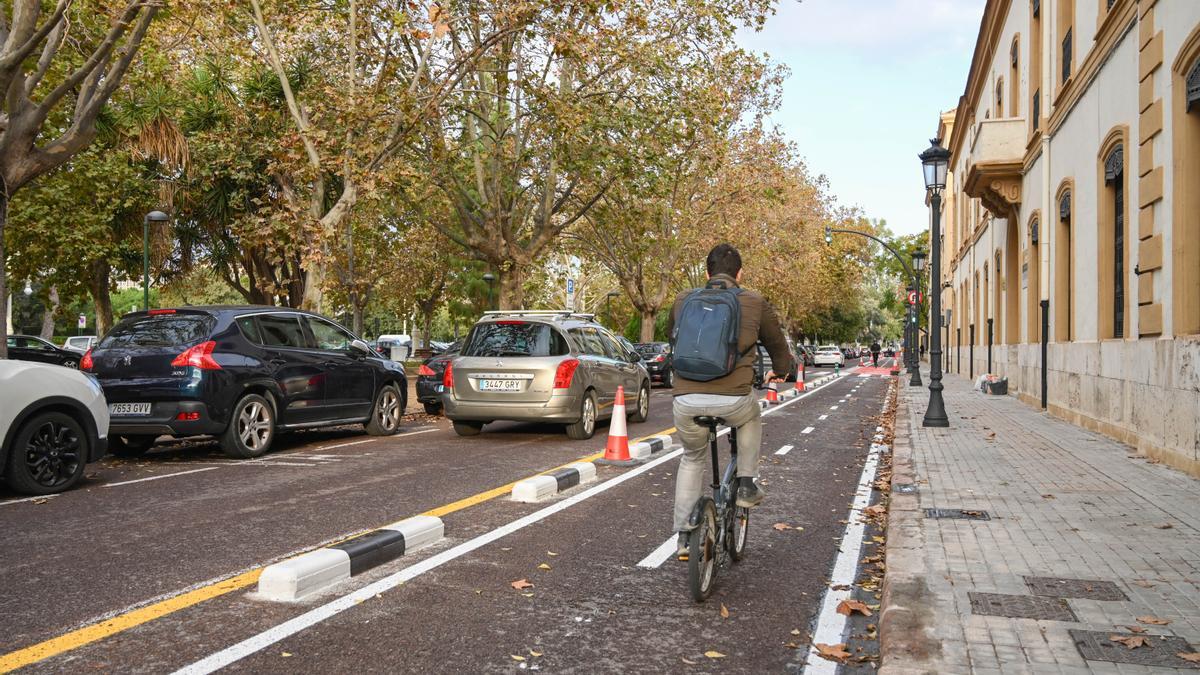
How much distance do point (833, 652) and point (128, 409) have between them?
8371mm

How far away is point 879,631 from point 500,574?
6.84 ft

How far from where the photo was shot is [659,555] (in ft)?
19.1

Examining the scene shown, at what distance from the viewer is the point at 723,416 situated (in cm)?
487

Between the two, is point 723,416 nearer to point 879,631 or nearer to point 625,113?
point 879,631

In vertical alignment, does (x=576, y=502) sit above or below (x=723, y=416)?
below

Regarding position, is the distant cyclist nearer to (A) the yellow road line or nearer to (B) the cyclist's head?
(B) the cyclist's head

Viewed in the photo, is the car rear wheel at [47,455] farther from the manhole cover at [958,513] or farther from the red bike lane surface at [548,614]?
the manhole cover at [958,513]

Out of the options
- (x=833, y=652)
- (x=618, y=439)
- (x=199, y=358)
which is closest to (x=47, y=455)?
(x=199, y=358)

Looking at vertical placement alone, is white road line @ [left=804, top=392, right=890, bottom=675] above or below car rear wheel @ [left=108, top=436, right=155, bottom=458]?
below

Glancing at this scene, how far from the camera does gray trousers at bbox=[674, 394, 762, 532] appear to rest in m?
4.84

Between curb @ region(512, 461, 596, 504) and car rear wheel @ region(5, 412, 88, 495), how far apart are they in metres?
3.79

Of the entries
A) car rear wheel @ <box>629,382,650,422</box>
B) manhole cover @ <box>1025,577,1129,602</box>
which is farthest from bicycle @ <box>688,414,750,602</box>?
car rear wheel @ <box>629,382,650,422</box>

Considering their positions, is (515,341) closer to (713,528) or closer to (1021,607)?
(713,528)

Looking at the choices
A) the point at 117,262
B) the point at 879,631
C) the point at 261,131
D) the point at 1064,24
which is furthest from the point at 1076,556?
the point at 117,262
